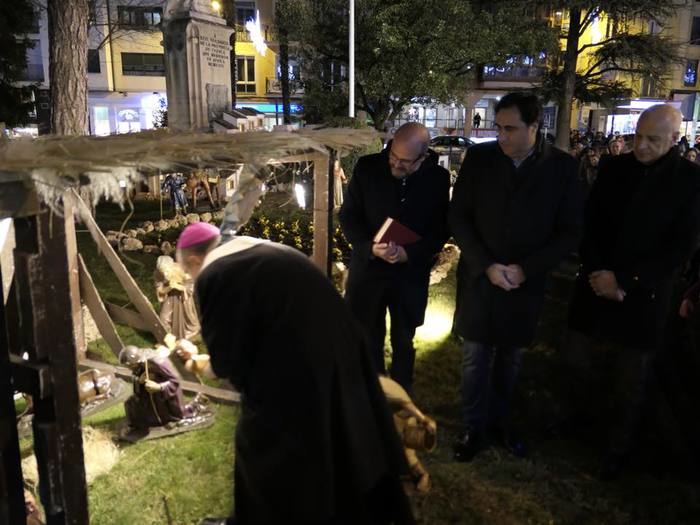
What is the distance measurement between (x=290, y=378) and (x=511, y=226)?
6.36 feet

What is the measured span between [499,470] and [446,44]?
16385 millimetres

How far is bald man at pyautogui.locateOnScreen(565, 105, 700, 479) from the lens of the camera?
3289mm

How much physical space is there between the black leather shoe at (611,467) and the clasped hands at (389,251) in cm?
175

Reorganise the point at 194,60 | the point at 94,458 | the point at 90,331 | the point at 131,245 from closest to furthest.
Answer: the point at 94,458 < the point at 90,331 < the point at 131,245 < the point at 194,60

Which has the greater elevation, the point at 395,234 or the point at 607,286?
the point at 395,234

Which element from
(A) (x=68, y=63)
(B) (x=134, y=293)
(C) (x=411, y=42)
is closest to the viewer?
(B) (x=134, y=293)

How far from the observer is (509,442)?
388 centimetres

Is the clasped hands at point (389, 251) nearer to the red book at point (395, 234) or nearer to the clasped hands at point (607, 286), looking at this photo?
the red book at point (395, 234)

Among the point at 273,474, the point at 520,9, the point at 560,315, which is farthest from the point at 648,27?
the point at 273,474

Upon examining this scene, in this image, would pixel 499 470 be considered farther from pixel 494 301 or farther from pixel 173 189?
pixel 173 189

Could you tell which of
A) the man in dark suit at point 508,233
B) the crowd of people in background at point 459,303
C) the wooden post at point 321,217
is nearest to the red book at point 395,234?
the crowd of people in background at point 459,303

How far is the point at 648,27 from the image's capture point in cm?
3356

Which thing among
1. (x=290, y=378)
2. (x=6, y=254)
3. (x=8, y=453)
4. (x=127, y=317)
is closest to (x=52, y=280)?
(x=8, y=453)

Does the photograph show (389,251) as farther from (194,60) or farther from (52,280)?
(194,60)
